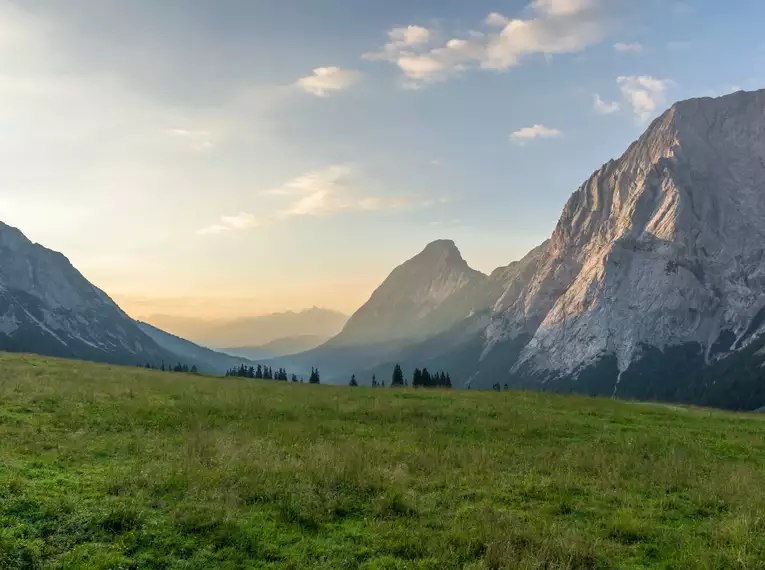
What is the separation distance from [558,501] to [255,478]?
9815 mm

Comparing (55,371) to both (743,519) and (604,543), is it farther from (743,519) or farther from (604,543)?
(743,519)

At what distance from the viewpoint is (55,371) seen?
3909cm

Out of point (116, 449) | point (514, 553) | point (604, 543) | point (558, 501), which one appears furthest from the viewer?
point (116, 449)

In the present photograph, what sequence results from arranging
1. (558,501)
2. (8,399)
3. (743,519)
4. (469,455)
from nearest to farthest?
(743,519) → (558,501) → (469,455) → (8,399)

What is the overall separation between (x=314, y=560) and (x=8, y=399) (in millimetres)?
22658

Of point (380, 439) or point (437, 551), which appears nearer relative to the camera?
point (437, 551)

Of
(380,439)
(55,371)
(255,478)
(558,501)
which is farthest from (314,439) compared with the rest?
(55,371)

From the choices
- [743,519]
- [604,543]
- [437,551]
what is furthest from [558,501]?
[437,551]

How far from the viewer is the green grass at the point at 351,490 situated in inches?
462

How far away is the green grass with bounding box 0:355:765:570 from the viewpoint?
38.5 feet

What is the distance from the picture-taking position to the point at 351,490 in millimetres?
16047

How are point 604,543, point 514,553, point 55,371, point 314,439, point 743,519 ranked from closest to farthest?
point 514,553
point 604,543
point 743,519
point 314,439
point 55,371

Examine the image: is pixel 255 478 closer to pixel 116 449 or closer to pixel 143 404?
pixel 116 449

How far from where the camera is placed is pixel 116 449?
19500 millimetres
